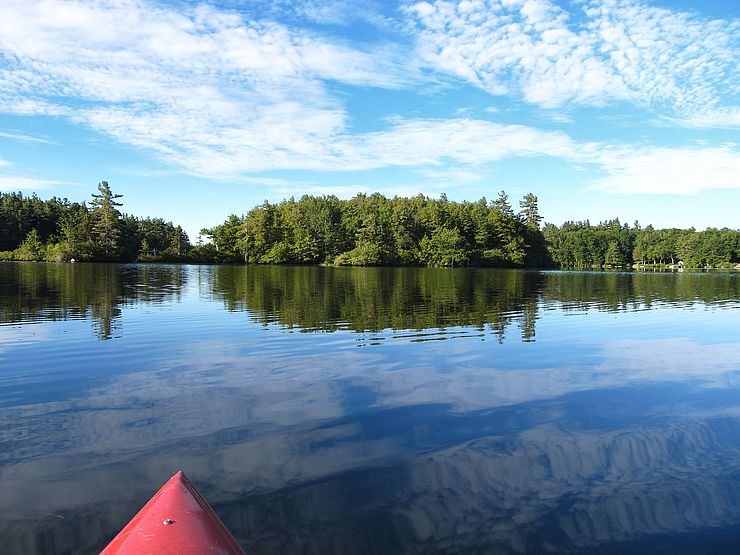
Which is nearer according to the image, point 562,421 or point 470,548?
point 470,548

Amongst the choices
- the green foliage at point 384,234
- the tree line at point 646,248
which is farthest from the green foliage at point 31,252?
the tree line at point 646,248

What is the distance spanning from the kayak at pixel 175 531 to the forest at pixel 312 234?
101551mm

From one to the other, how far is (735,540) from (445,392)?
18.3 feet

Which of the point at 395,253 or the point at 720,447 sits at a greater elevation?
the point at 395,253

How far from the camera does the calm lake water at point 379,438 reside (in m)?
5.20

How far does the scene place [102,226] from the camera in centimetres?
10719

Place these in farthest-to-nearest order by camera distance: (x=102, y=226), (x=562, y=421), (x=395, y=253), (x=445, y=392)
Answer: (x=395, y=253), (x=102, y=226), (x=445, y=392), (x=562, y=421)

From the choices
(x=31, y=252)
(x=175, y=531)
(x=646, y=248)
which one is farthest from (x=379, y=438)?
(x=646, y=248)

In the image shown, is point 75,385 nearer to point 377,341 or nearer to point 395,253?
point 377,341

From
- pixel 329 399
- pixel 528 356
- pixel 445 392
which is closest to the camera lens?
pixel 329 399

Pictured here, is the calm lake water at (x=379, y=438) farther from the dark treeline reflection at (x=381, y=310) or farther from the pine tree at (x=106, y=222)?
the pine tree at (x=106, y=222)

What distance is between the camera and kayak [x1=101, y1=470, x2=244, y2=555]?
11.9ft

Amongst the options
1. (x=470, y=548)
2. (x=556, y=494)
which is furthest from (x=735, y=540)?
(x=470, y=548)

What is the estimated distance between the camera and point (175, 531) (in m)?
3.83
